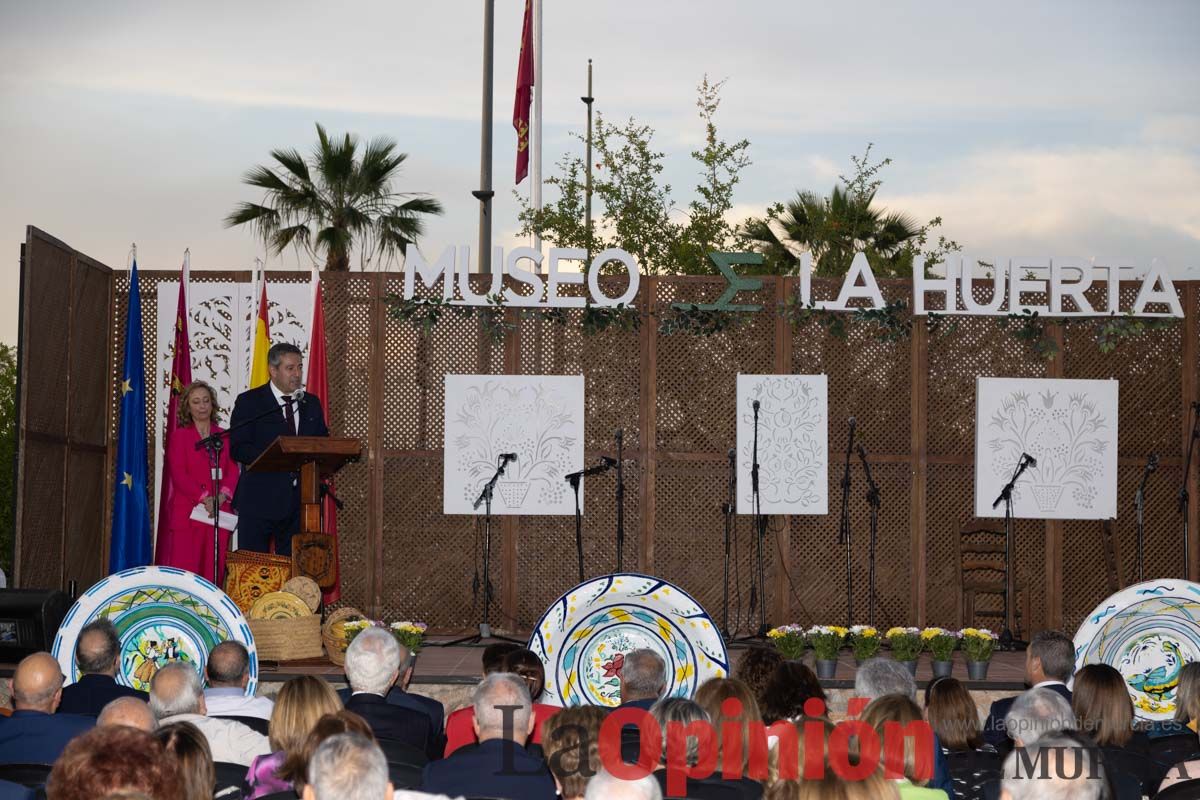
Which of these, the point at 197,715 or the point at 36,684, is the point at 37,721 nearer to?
the point at 36,684

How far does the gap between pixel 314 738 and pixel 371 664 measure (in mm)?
1192

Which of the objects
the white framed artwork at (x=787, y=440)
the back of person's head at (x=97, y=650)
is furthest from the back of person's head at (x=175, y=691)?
the white framed artwork at (x=787, y=440)

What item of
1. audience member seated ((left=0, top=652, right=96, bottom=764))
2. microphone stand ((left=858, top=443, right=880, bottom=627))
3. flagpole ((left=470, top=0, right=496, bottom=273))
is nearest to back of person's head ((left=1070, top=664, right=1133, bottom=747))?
audience member seated ((left=0, top=652, right=96, bottom=764))

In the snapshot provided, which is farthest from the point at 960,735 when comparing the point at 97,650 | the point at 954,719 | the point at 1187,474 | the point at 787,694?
the point at 1187,474

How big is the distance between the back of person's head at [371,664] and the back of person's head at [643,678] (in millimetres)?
774

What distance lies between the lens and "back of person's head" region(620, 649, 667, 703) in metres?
4.57

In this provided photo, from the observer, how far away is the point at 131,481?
374 inches

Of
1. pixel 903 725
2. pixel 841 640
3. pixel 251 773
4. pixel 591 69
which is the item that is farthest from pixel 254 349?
pixel 591 69

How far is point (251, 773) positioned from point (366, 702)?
834 mm

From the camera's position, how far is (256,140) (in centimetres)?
1563

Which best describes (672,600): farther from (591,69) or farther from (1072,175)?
(591,69)

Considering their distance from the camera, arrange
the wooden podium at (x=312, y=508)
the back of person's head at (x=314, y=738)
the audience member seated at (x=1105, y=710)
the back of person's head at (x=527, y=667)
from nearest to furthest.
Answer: the back of person's head at (x=314, y=738) < the audience member seated at (x=1105, y=710) < the back of person's head at (x=527, y=667) < the wooden podium at (x=312, y=508)

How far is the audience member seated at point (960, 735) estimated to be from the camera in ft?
13.3

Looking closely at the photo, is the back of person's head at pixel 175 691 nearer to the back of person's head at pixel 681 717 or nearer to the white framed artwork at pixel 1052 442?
the back of person's head at pixel 681 717
